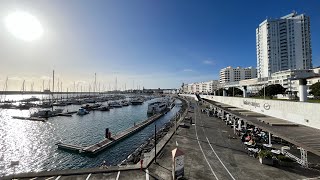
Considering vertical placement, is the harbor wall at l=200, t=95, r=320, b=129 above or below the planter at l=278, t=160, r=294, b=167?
above

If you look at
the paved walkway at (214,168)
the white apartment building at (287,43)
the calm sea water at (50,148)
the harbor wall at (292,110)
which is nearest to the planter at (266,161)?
the paved walkway at (214,168)

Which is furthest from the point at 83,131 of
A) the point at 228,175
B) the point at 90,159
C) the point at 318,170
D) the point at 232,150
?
the point at 318,170

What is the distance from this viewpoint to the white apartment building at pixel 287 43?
178 meters

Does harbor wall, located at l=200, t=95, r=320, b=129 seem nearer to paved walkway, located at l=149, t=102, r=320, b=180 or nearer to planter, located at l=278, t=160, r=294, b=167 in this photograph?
planter, located at l=278, t=160, r=294, b=167

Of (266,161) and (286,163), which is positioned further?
(266,161)

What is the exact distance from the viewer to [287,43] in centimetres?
17912

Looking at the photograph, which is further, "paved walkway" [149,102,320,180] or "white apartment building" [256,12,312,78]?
"white apartment building" [256,12,312,78]

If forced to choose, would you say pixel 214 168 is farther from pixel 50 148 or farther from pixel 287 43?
pixel 287 43

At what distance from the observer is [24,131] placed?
182 ft

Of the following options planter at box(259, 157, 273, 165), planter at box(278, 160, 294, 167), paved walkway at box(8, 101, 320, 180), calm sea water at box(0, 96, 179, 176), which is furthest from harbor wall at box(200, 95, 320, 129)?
calm sea water at box(0, 96, 179, 176)

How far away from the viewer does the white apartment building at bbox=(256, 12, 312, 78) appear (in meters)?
178

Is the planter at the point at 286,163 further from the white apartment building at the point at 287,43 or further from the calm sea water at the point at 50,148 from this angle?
the white apartment building at the point at 287,43

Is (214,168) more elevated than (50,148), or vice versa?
(214,168)

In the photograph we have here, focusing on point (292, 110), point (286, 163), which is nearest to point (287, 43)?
point (292, 110)
